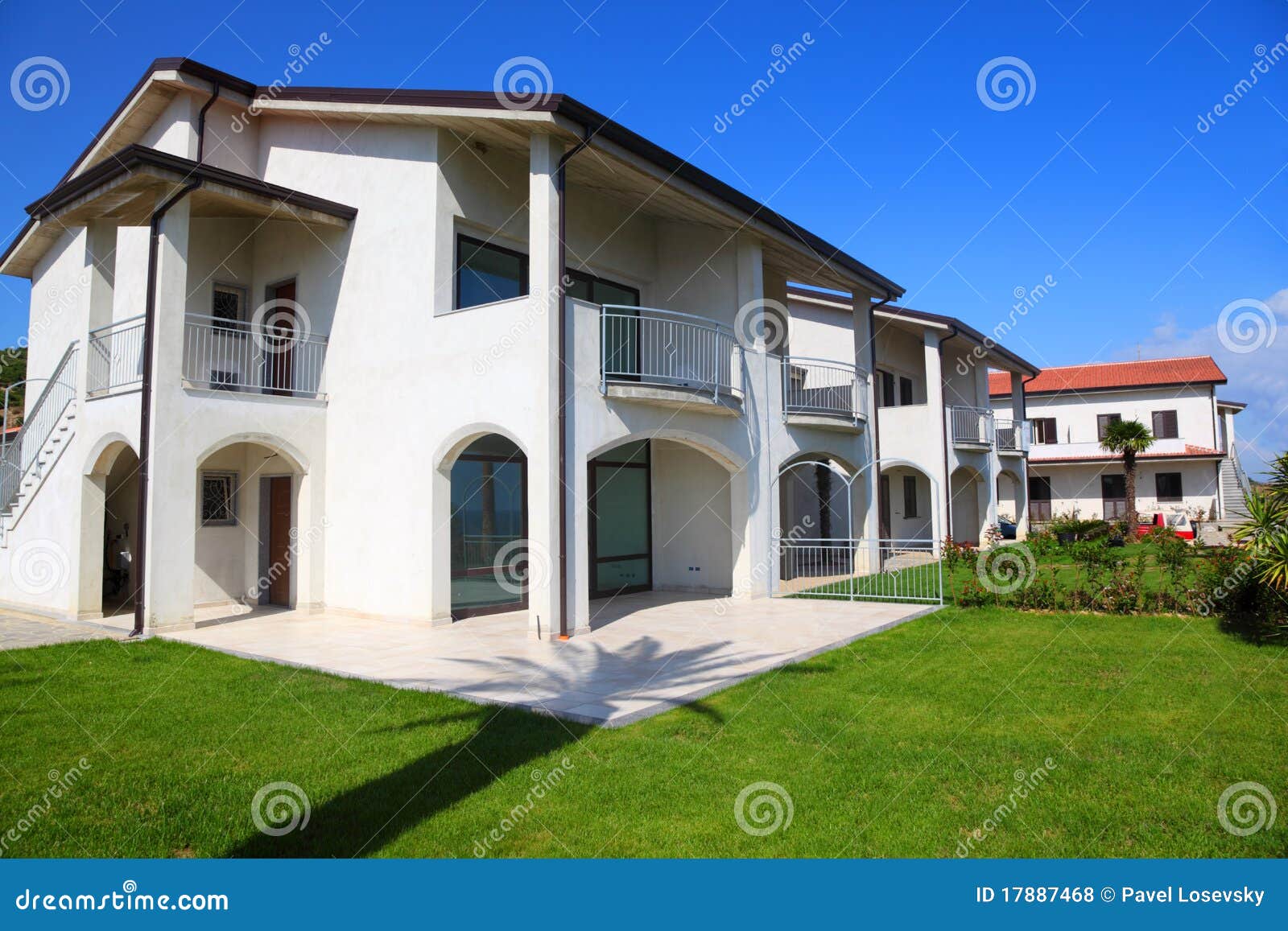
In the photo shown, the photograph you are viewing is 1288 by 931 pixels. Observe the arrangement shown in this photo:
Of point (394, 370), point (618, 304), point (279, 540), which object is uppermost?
point (618, 304)

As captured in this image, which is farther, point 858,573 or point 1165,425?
point 1165,425

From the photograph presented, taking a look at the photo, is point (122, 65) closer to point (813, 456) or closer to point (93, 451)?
point (93, 451)

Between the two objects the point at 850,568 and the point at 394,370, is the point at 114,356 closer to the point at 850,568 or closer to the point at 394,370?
the point at 394,370

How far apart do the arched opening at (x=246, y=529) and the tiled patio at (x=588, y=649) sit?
1.51 metres

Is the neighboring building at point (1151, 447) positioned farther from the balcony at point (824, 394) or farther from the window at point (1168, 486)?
the balcony at point (824, 394)

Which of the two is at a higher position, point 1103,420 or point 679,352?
point 1103,420

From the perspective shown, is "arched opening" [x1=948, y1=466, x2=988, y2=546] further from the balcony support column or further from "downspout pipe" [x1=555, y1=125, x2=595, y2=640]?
the balcony support column

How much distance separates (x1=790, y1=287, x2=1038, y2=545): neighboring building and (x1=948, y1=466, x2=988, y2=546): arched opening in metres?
0.03

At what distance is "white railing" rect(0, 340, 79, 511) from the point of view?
47.3ft

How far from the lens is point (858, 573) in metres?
19.5

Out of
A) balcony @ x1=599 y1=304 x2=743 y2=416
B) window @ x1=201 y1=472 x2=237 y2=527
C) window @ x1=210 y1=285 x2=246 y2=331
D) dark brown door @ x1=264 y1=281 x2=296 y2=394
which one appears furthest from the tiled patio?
window @ x1=210 y1=285 x2=246 y2=331

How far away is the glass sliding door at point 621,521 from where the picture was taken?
15336mm

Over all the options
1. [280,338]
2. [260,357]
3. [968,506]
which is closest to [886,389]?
[968,506]

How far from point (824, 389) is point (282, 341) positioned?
11.6m
